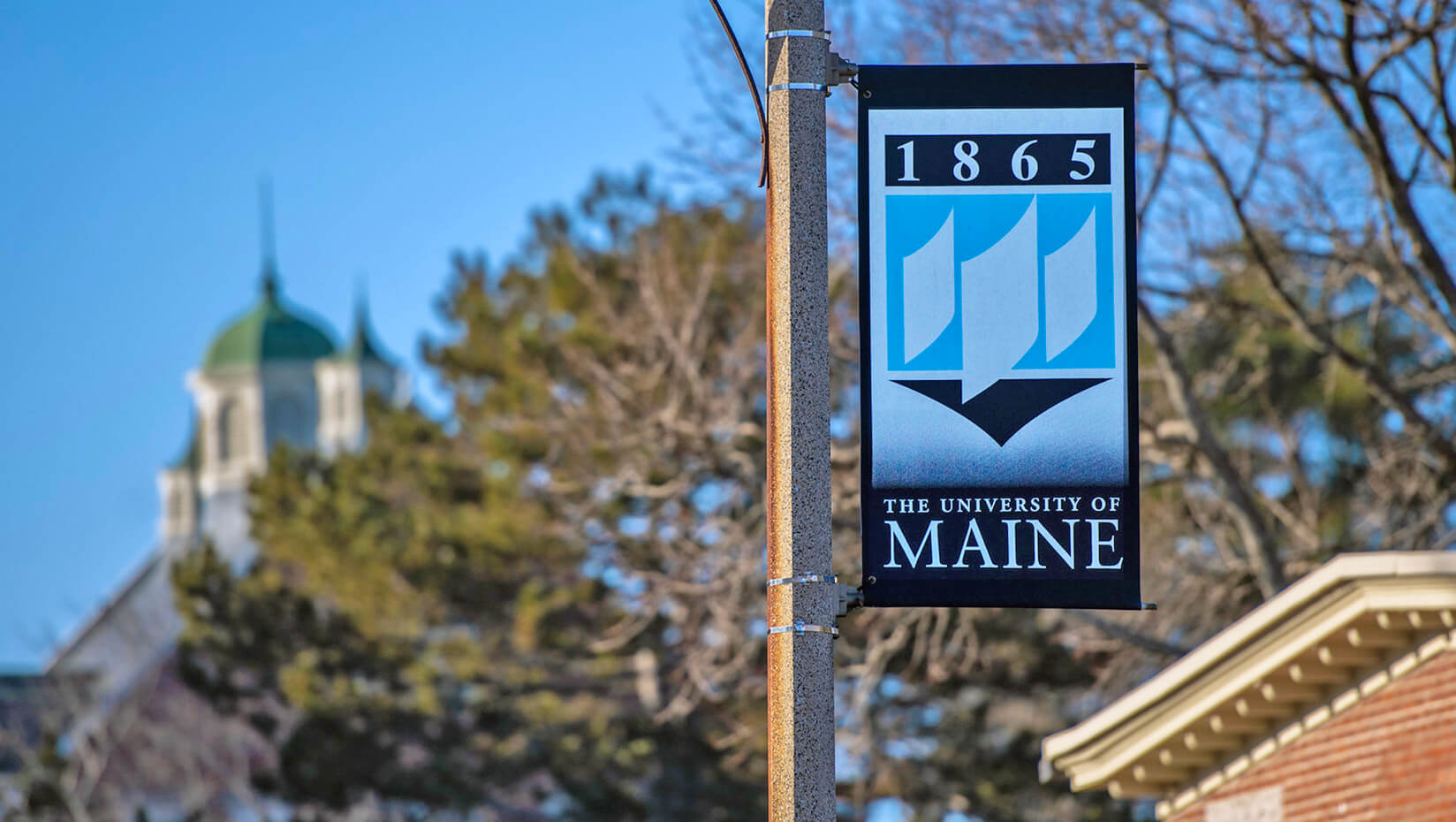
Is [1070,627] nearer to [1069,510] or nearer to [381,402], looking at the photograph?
[1069,510]

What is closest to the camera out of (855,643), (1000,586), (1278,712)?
(1000,586)

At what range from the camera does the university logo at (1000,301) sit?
5.57 metres

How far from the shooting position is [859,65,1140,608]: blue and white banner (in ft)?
18.1

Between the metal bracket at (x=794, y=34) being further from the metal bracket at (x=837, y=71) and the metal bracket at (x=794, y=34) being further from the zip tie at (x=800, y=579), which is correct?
the zip tie at (x=800, y=579)

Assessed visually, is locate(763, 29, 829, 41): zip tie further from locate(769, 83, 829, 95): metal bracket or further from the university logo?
the university logo

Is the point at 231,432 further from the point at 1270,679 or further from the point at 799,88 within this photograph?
the point at 799,88

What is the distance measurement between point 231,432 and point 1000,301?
141199mm

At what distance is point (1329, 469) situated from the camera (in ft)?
93.8

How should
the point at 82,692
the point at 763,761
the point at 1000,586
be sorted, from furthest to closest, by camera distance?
the point at 82,692 < the point at 763,761 < the point at 1000,586

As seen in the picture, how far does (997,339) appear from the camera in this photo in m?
5.62

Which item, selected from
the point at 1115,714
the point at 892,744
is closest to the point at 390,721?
the point at 892,744

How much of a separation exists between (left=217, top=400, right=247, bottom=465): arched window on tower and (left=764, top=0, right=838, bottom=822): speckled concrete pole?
457ft

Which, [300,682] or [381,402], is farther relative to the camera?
[381,402]

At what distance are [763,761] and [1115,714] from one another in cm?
1727
